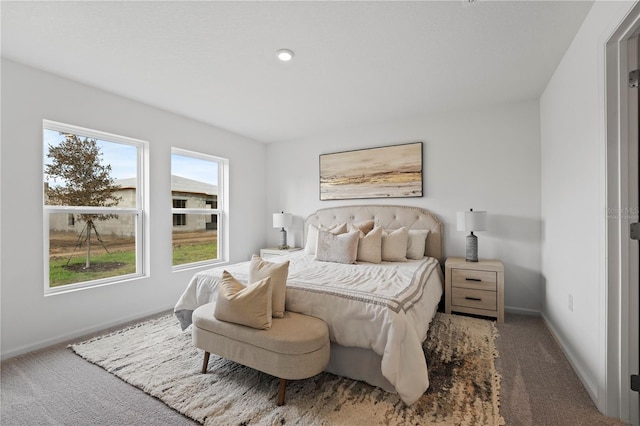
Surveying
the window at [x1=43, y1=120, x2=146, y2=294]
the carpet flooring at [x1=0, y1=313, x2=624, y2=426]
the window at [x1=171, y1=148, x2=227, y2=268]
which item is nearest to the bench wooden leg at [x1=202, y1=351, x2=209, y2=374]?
the carpet flooring at [x1=0, y1=313, x2=624, y2=426]

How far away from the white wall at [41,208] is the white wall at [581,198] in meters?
4.00

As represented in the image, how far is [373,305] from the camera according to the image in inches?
72.4

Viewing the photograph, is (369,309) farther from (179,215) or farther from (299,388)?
(179,215)

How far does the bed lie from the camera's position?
1.69 m

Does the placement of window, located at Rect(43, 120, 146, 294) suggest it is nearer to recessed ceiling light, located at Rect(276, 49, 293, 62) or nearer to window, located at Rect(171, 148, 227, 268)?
window, located at Rect(171, 148, 227, 268)

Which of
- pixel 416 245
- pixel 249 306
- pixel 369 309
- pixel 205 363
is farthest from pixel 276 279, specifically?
pixel 416 245

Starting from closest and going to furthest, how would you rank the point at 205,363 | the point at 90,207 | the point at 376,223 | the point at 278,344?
1. the point at 278,344
2. the point at 205,363
3. the point at 90,207
4. the point at 376,223

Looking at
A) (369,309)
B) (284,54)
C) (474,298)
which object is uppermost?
(284,54)

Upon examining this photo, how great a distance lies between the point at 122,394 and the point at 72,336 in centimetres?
134

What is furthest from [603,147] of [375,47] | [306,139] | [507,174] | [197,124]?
[197,124]

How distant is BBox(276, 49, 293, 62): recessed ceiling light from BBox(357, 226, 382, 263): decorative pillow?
196cm

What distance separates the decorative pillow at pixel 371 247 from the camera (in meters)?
3.21

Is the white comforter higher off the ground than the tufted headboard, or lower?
lower

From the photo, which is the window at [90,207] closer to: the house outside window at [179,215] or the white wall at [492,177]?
the house outside window at [179,215]
